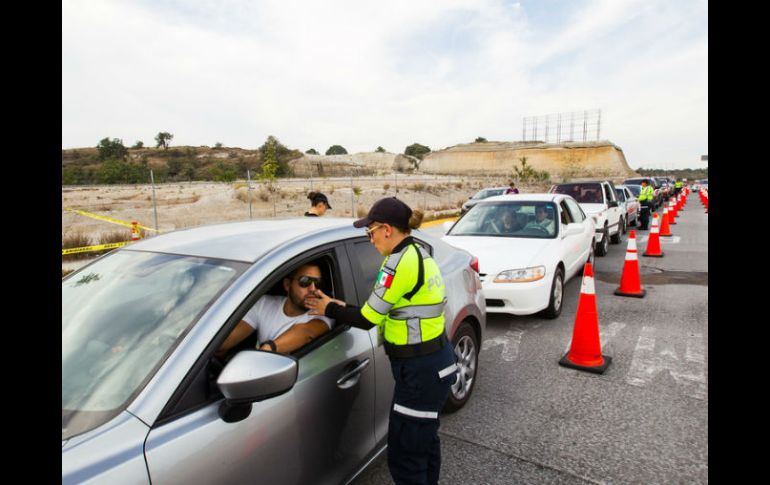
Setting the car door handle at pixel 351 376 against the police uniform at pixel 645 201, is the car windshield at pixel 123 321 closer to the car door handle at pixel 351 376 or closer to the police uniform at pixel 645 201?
the car door handle at pixel 351 376

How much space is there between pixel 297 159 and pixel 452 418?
10413 cm

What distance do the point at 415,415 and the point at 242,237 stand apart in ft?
4.23

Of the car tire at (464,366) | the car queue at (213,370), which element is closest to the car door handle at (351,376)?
the car queue at (213,370)

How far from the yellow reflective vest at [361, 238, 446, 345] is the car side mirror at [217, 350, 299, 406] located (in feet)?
1.83

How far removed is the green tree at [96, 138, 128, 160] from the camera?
294ft

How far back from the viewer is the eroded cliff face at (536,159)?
9156 centimetres

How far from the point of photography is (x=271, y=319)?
8.00ft

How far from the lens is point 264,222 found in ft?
9.48

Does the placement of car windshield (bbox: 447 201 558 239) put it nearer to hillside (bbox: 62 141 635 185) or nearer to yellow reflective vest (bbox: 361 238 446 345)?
yellow reflective vest (bbox: 361 238 446 345)

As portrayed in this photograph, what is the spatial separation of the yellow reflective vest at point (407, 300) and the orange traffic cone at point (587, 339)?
2.71 m

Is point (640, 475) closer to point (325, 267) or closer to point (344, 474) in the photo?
point (344, 474)

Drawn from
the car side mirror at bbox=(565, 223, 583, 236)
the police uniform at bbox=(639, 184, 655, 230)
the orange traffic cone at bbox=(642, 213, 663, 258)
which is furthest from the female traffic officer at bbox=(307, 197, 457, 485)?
the police uniform at bbox=(639, 184, 655, 230)

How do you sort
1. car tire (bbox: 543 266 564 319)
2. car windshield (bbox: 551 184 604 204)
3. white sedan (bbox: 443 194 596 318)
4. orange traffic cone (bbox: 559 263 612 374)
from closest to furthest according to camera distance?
orange traffic cone (bbox: 559 263 612 374) → white sedan (bbox: 443 194 596 318) → car tire (bbox: 543 266 564 319) → car windshield (bbox: 551 184 604 204)
